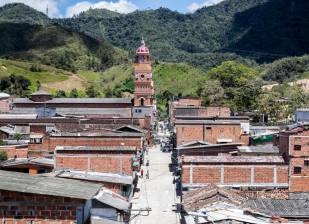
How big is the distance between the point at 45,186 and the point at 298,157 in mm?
21701

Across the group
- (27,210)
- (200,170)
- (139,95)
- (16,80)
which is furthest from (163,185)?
(16,80)

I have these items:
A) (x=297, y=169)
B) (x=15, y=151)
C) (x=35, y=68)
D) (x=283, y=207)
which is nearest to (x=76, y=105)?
(x=15, y=151)

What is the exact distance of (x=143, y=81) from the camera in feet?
231

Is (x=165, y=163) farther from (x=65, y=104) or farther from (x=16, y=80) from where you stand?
Answer: (x=16, y=80)

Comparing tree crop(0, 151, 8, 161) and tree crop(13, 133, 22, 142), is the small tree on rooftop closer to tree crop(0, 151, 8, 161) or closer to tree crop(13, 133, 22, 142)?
tree crop(13, 133, 22, 142)

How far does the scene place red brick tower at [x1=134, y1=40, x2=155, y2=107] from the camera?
70438mm

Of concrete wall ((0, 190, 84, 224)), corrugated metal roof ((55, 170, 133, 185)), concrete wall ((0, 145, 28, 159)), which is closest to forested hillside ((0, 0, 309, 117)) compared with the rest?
concrete wall ((0, 145, 28, 159))

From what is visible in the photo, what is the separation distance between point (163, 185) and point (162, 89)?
65.7 meters

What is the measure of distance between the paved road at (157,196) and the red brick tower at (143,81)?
2392 centimetres

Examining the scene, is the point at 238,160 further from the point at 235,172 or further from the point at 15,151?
the point at 15,151

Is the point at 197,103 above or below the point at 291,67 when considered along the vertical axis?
below

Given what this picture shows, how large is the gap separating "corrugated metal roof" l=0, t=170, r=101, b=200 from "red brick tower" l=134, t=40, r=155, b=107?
55148 millimetres

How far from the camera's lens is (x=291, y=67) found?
390ft

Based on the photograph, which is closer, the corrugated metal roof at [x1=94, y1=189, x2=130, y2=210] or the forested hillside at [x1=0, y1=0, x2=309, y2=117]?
the corrugated metal roof at [x1=94, y1=189, x2=130, y2=210]
